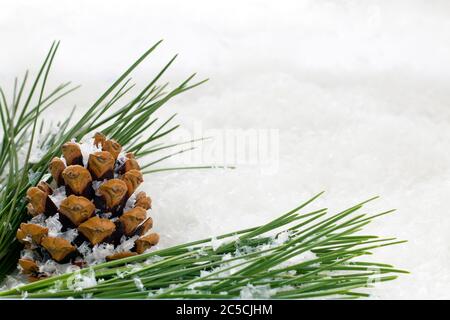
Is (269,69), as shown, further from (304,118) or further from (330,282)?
(330,282)

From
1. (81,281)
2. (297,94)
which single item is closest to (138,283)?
(81,281)

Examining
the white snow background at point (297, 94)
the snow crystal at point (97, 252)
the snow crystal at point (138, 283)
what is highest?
the white snow background at point (297, 94)

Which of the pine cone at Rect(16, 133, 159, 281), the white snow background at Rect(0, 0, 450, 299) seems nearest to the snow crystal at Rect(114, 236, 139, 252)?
the pine cone at Rect(16, 133, 159, 281)

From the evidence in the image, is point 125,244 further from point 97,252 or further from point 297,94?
point 297,94

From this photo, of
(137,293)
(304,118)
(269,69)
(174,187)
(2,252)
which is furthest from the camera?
(269,69)

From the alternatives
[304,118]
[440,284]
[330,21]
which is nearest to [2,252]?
[440,284]

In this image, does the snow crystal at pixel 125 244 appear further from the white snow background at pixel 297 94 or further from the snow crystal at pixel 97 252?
the white snow background at pixel 297 94

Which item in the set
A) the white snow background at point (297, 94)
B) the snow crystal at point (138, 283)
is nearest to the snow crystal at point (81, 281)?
the snow crystal at point (138, 283)
